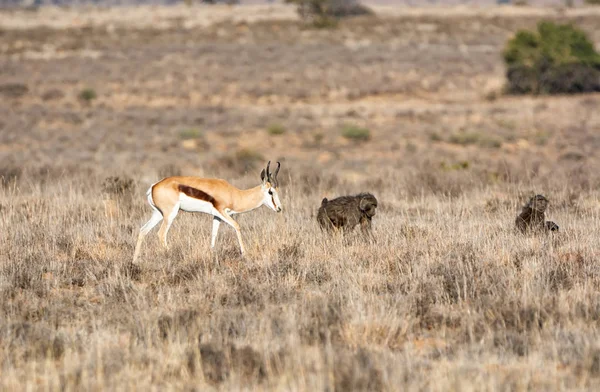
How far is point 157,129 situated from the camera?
32.1m

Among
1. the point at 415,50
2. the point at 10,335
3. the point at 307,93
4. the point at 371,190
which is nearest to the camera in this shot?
the point at 10,335

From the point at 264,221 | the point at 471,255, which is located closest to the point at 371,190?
the point at 264,221

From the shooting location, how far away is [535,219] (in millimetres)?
10125

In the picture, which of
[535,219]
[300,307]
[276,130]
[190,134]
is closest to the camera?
[300,307]

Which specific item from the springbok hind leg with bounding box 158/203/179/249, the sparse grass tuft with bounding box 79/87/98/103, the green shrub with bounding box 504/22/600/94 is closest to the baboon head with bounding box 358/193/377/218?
the springbok hind leg with bounding box 158/203/179/249

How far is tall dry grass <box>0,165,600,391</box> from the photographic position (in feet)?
17.0

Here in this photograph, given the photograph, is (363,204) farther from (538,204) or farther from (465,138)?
(465,138)

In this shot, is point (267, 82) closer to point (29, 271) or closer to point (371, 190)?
point (371, 190)

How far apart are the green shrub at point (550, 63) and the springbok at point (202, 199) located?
111ft

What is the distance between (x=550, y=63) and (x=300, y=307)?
3649cm

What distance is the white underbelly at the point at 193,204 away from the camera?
8336mm

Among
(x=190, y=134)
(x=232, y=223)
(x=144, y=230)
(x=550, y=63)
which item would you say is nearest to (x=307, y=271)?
(x=232, y=223)

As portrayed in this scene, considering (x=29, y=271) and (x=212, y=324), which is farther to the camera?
Answer: (x=29, y=271)

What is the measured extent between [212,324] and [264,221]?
488cm
